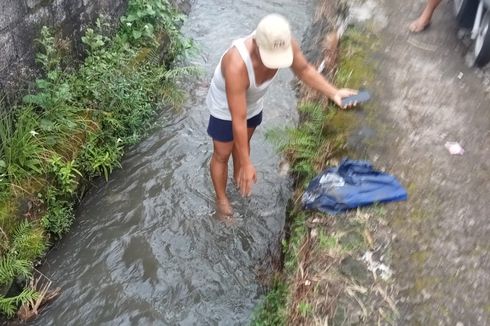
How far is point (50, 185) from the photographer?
14.6ft

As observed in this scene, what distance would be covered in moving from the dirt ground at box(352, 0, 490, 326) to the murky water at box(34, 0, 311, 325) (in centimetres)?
125

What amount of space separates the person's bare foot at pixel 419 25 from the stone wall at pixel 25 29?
3.57 m

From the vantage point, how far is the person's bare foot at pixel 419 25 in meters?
5.71

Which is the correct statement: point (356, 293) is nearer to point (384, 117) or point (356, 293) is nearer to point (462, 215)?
point (462, 215)

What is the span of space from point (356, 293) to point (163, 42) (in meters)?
4.33

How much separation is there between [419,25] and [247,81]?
309 centimetres

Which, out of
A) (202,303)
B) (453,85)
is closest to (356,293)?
(202,303)

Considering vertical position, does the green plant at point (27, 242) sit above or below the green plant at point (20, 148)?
below

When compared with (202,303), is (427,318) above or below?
above

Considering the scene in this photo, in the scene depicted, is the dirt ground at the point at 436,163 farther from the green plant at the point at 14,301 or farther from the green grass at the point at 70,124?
the green plant at the point at 14,301

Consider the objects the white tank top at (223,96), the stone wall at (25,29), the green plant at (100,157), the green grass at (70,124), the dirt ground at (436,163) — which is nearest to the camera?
the dirt ground at (436,163)

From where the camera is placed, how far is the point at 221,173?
4.49 meters

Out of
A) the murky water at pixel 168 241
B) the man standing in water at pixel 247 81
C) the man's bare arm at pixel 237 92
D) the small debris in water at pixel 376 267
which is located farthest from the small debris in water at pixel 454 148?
the man's bare arm at pixel 237 92

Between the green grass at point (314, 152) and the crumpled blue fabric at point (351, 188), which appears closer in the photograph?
the green grass at point (314, 152)
